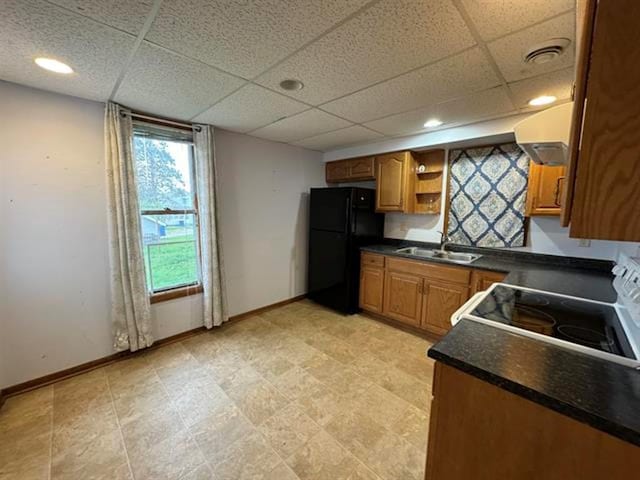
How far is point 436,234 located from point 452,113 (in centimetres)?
144

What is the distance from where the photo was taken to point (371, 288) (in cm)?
333

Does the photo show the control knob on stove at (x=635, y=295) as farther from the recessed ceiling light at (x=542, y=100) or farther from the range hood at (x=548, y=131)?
the recessed ceiling light at (x=542, y=100)

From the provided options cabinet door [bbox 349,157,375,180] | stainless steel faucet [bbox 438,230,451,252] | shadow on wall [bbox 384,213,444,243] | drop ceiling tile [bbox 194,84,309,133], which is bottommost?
stainless steel faucet [bbox 438,230,451,252]

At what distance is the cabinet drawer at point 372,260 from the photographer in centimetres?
322

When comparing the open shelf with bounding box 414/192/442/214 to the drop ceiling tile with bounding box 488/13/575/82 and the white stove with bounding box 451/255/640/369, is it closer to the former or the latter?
the drop ceiling tile with bounding box 488/13/575/82

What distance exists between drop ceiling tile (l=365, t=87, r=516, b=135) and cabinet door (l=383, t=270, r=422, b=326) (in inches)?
62.4

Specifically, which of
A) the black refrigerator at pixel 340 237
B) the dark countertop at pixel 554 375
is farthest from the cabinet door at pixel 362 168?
the dark countertop at pixel 554 375

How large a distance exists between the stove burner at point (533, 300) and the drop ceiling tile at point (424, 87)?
4.43 feet

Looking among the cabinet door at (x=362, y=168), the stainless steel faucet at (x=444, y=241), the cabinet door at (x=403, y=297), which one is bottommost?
the cabinet door at (x=403, y=297)

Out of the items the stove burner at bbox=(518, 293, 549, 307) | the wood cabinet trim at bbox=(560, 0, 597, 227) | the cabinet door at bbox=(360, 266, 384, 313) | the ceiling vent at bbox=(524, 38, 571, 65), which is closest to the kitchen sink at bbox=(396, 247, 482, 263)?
the cabinet door at bbox=(360, 266, 384, 313)

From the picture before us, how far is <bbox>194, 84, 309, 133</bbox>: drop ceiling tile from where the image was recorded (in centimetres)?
200

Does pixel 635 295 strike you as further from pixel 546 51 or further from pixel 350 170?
pixel 350 170

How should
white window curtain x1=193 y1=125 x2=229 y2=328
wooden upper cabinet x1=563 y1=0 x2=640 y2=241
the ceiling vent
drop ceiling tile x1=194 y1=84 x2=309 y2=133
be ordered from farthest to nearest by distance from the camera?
white window curtain x1=193 y1=125 x2=229 y2=328 < drop ceiling tile x1=194 y1=84 x2=309 y2=133 < the ceiling vent < wooden upper cabinet x1=563 y1=0 x2=640 y2=241

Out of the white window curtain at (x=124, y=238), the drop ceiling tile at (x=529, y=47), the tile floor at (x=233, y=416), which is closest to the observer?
the drop ceiling tile at (x=529, y=47)
